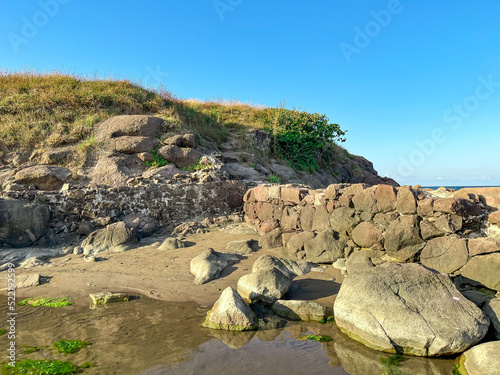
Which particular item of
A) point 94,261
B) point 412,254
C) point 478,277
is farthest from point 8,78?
point 478,277

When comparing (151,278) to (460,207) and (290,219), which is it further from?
(460,207)

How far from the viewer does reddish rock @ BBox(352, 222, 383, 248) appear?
18.5 ft

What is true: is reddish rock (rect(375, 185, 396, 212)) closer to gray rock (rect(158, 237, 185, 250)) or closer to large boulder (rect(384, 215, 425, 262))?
large boulder (rect(384, 215, 425, 262))

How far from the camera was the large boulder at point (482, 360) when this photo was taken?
9.90 feet

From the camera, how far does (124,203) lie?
8828mm

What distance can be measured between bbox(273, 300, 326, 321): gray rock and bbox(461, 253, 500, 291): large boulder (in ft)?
6.86

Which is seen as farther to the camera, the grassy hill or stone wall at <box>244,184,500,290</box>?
the grassy hill

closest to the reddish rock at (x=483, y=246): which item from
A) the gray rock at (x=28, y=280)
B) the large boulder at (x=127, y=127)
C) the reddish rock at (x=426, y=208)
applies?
the reddish rock at (x=426, y=208)

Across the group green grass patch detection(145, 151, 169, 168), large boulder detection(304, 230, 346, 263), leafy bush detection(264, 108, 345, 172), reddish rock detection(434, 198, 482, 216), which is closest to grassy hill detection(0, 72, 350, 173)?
leafy bush detection(264, 108, 345, 172)

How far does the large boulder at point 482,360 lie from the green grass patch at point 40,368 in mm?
3775

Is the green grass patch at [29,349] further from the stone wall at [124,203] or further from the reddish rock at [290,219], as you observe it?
the reddish rock at [290,219]

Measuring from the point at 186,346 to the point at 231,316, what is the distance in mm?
676

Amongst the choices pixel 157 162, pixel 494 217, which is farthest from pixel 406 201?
pixel 157 162

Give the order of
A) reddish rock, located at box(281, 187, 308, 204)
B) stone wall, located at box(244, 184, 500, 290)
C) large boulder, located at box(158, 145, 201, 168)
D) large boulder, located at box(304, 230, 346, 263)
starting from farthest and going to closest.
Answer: large boulder, located at box(158, 145, 201, 168) → reddish rock, located at box(281, 187, 308, 204) → large boulder, located at box(304, 230, 346, 263) → stone wall, located at box(244, 184, 500, 290)
